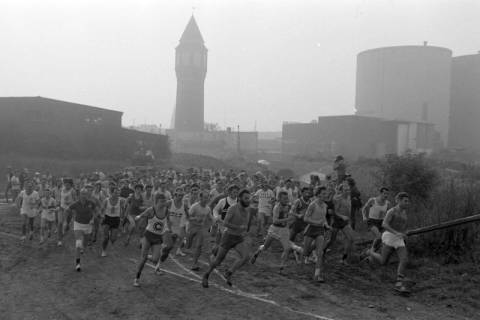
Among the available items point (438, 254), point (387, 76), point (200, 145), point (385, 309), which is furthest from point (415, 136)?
point (385, 309)

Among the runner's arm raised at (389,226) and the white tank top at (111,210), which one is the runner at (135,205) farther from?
the runner's arm raised at (389,226)

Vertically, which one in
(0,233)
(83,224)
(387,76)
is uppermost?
(387,76)

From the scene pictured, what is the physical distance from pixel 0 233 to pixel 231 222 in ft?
31.8

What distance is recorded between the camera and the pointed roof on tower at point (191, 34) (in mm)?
80000

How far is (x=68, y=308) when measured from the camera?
7.70 meters

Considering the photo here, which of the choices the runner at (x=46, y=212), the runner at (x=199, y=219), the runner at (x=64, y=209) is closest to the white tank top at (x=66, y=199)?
the runner at (x=64, y=209)

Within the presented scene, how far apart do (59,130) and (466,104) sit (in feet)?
206

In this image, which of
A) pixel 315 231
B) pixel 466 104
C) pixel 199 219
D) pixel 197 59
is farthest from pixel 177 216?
pixel 466 104

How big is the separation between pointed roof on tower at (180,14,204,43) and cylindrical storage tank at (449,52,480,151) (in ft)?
144

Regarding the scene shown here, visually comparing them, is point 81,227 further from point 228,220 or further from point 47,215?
point 228,220

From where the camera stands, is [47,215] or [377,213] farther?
[47,215]

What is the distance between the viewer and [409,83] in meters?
65.8

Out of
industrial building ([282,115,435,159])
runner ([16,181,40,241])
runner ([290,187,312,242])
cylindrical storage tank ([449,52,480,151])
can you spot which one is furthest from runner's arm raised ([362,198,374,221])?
cylindrical storage tank ([449,52,480,151])

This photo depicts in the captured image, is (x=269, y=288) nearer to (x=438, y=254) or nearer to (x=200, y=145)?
(x=438, y=254)
